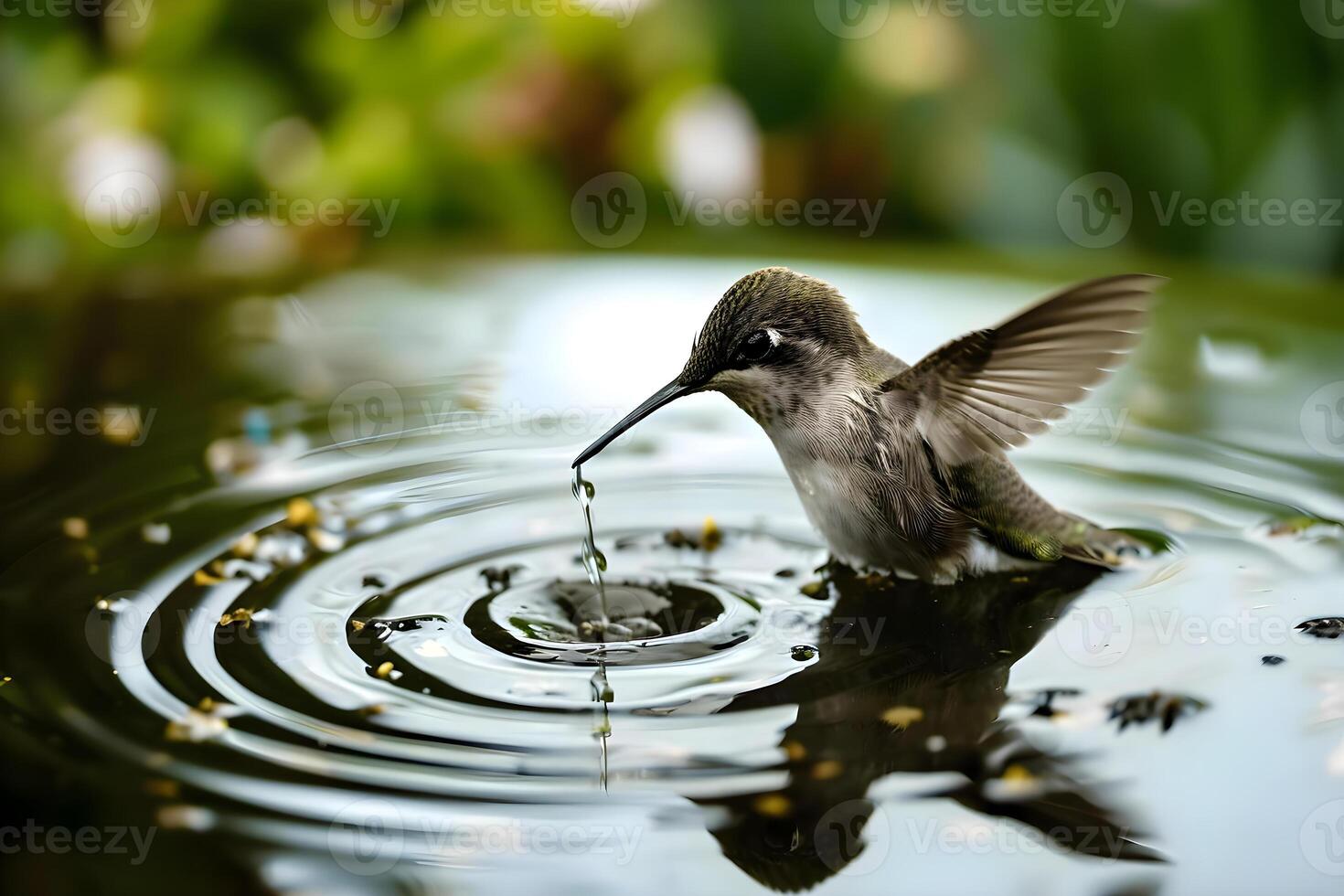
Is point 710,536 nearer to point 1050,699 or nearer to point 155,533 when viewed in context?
point 1050,699

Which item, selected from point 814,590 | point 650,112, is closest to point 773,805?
point 814,590

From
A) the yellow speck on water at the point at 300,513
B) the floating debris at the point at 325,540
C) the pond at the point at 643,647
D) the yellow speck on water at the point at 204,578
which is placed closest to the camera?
the pond at the point at 643,647

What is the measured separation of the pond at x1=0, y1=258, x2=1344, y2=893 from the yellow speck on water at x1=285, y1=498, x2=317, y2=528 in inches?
0.6

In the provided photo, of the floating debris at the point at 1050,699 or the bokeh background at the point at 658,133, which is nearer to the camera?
the floating debris at the point at 1050,699

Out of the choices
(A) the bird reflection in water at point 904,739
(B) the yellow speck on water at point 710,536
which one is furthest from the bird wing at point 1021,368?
(B) the yellow speck on water at point 710,536

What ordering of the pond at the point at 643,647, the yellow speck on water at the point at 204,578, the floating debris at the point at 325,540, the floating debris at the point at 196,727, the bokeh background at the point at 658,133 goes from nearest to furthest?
the pond at the point at 643,647 < the floating debris at the point at 196,727 < the yellow speck on water at the point at 204,578 < the floating debris at the point at 325,540 < the bokeh background at the point at 658,133

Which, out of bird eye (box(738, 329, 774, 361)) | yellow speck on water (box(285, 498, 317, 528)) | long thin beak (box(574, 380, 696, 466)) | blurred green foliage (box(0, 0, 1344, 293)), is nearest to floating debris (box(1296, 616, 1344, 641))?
bird eye (box(738, 329, 774, 361))

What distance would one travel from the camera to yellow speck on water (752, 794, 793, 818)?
5.51 ft

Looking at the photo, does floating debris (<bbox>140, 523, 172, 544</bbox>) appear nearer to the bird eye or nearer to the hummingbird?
the hummingbird

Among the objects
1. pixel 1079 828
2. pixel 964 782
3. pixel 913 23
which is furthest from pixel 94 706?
pixel 913 23

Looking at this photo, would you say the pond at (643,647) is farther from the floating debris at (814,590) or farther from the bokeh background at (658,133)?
the bokeh background at (658,133)

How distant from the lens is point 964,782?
1742mm

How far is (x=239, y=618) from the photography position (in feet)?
7.33

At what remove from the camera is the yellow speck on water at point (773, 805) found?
1681mm
